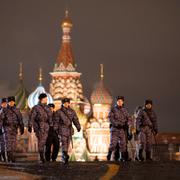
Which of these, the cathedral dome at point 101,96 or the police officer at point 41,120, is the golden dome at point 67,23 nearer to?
the cathedral dome at point 101,96

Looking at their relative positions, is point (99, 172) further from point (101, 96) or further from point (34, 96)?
point (101, 96)

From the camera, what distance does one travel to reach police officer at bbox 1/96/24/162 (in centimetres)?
2125

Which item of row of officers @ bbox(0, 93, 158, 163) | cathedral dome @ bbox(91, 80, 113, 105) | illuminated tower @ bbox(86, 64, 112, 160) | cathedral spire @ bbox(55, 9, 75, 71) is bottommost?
row of officers @ bbox(0, 93, 158, 163)

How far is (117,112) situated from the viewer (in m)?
21.4

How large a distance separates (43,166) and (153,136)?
5.13 m

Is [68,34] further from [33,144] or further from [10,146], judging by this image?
[10,146]

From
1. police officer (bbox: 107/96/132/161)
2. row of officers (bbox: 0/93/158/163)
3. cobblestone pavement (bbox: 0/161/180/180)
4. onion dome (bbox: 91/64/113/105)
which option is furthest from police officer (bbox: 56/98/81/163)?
onion dome (bbox: 91/64/113/105)

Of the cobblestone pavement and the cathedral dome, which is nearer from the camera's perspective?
the cobblestone pavement

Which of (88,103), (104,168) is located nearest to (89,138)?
(88,103)

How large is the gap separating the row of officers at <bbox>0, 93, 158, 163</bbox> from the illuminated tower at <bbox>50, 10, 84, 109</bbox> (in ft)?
205

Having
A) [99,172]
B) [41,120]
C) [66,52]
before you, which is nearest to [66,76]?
[66,52]

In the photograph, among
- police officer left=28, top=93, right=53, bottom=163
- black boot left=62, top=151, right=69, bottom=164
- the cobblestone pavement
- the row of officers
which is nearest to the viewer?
the cobblestone pavement

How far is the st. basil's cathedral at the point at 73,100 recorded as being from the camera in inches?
3310

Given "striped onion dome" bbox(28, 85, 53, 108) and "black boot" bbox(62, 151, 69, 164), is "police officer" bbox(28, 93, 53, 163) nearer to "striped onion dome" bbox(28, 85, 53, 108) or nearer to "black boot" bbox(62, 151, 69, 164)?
"black boot" bbox(62, 151, 69, 164)
